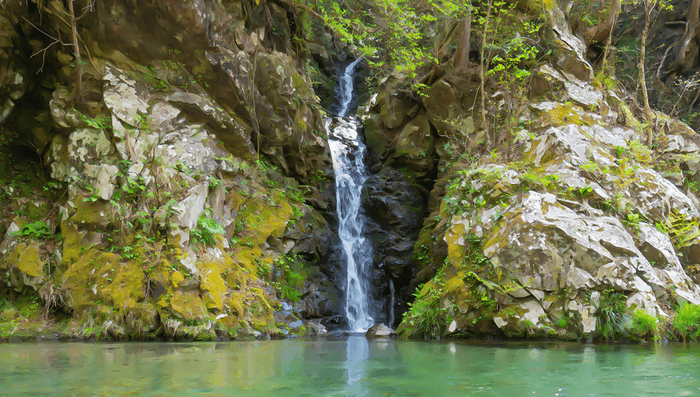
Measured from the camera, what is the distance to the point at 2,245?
8.59 m

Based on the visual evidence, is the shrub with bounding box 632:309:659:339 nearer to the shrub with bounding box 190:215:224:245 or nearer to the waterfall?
the waterfall

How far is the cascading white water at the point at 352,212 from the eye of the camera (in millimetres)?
11594

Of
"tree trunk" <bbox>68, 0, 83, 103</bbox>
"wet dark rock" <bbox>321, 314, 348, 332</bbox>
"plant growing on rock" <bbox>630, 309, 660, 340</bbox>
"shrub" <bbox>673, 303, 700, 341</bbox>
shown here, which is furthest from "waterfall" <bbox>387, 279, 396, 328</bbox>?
"tree trunk" <bbox>68, 0, 83, 103</bbox>

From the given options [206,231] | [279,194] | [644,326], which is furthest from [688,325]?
[279,194]

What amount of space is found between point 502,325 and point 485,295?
0.59 metres

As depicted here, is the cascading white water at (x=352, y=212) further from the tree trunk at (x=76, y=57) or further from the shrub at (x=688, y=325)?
the tree trunk at (x=76, y=57)

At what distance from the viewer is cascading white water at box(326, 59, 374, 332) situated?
38.0 ft

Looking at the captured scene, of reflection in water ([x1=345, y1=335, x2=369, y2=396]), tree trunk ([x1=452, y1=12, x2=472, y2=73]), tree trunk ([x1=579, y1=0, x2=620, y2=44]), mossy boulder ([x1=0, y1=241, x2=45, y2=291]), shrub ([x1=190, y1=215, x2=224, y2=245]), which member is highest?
tree trunk ([x1=579, y1=0, x2=620, y2=44])

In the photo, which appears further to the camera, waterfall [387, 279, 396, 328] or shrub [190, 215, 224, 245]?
waterfall [387, 279, 396, 328]

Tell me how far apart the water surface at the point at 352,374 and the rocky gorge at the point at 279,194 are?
102 inches

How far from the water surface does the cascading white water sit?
6435 millimetres

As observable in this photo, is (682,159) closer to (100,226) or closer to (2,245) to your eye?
(100,226)

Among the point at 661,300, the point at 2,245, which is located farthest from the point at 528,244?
the point at 2,245

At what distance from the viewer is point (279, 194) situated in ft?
38.9
